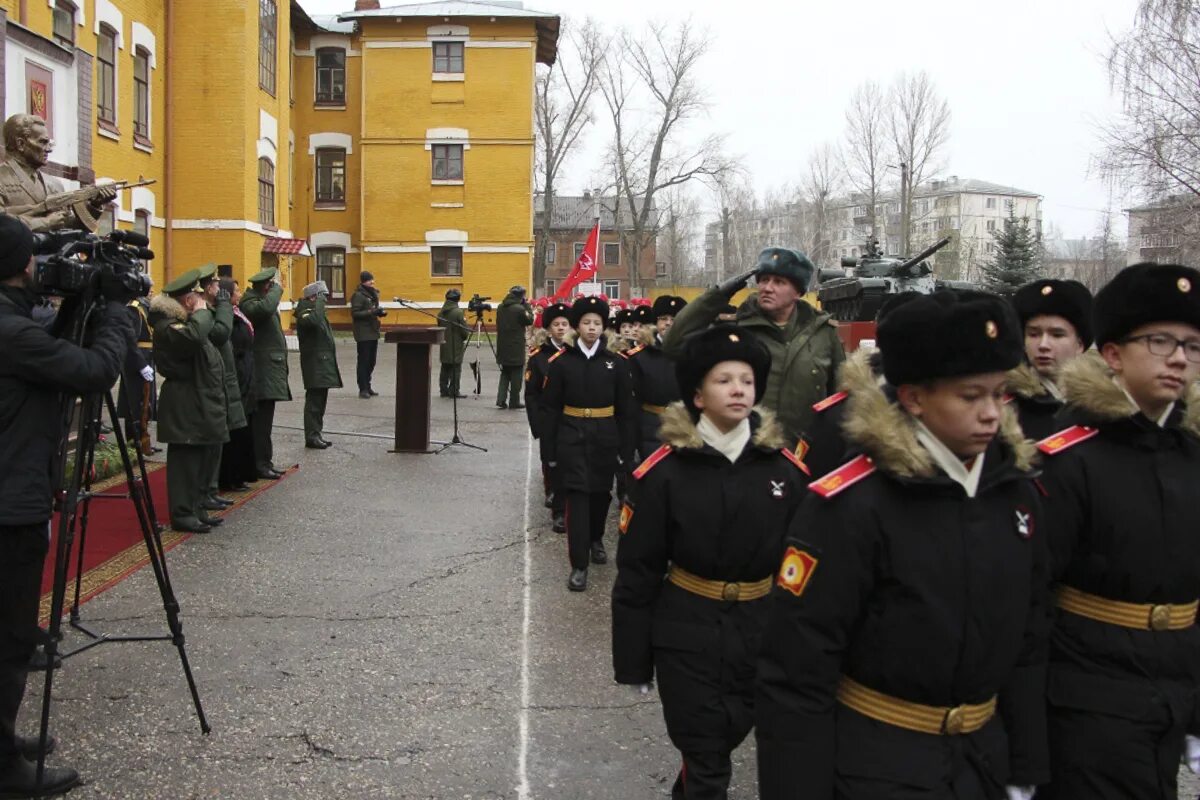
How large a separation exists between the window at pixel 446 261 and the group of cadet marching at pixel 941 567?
33876 mm

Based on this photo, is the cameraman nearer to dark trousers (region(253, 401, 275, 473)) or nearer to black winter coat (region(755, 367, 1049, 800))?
black winter coat (region(755, 367, 1049, 800))

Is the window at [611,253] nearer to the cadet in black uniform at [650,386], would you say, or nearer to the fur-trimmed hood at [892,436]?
the cadet in black uniform at [650,386]

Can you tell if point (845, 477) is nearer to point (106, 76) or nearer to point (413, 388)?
point (413, 388)

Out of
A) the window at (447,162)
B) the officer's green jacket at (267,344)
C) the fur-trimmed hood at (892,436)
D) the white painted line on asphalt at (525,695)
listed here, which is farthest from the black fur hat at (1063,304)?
the window at (447,162)

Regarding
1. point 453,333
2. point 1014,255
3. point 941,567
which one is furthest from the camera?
point 1014,255

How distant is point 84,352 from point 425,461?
8.08 metres

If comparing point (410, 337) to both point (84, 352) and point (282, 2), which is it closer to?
point (84, 352)

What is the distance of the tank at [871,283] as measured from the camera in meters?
20.8

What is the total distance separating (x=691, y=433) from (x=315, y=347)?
9370mm

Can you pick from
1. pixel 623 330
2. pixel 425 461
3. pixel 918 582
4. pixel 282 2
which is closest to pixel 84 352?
pixel 918 582

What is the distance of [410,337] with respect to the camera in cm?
1268

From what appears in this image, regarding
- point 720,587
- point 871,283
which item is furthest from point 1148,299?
point 871,283

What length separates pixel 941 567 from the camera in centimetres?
237

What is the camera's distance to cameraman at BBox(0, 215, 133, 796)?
402 centimetres
